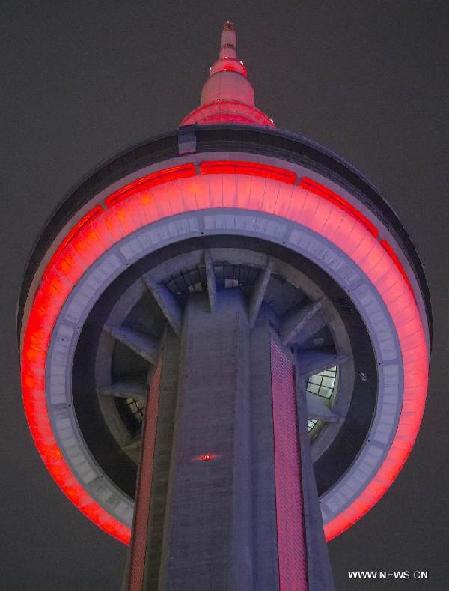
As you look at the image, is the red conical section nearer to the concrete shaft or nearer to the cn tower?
the cn tower

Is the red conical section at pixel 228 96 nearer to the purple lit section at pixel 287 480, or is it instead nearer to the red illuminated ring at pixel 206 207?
the red illuminated ring at pixel 206 207

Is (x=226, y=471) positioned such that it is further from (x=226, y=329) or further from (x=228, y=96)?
(x=228, y=96)

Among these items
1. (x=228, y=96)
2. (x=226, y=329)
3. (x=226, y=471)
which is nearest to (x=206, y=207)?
(x=226, y=329)

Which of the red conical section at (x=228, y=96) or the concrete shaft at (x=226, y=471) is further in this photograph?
the red conical section at (x=228, y=96)

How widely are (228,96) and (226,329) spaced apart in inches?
698

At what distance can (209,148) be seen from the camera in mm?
23469

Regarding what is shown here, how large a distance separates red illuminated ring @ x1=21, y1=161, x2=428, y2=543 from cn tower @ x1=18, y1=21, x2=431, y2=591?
0.05 meters

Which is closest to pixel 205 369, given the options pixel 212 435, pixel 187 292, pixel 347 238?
pixel 212 435

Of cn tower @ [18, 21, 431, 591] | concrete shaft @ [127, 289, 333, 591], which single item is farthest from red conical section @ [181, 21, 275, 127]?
concrete shaft @ [127, 289, 333, 591]

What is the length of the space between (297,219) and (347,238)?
184 cm

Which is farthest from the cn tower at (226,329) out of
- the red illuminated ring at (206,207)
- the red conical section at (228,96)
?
the red conical section at (228,96)

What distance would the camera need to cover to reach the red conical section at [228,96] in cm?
3381

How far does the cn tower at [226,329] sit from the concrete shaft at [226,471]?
3.0 inches

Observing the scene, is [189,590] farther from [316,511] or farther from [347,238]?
[347,238]
